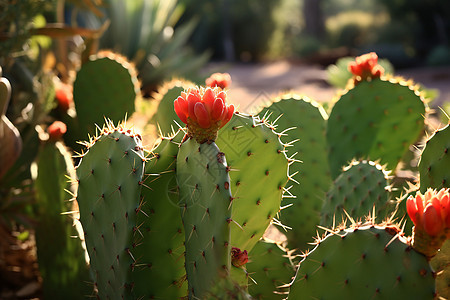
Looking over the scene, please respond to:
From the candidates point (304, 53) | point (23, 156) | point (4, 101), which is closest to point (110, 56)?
point (23, 156)

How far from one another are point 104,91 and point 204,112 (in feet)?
5.11

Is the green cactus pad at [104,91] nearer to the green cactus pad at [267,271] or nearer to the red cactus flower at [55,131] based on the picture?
the red cactus flower at [55,131]

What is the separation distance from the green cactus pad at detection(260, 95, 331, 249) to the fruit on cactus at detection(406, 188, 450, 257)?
1.02 metres

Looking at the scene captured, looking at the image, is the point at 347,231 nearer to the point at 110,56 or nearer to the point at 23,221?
the point at 23,221

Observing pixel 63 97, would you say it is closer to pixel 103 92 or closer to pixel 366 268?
pixel 103 92

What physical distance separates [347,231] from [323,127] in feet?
3.37

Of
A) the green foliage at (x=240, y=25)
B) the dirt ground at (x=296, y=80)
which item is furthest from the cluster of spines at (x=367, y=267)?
the green foliage at (x=240, y=25)

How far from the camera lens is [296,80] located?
10.1m

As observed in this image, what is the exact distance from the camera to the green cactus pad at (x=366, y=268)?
1023 millimetres

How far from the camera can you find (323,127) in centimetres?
212

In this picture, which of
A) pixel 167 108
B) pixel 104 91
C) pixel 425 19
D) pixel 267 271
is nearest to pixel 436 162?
pixel 267 271

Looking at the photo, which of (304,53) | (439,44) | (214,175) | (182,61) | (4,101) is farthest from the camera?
(304,53)

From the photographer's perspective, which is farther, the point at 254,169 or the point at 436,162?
the point at 436,162

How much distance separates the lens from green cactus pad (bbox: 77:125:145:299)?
1.19 metres
